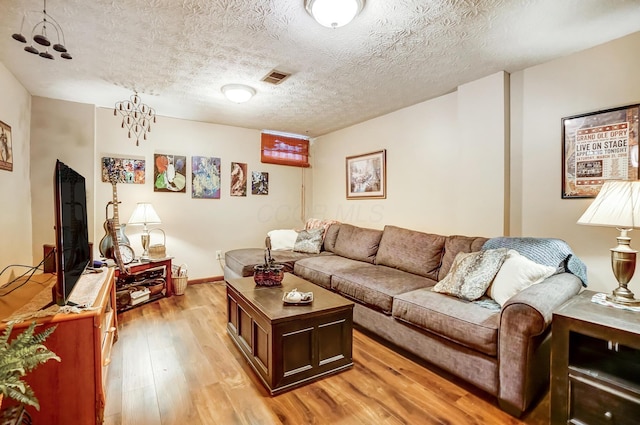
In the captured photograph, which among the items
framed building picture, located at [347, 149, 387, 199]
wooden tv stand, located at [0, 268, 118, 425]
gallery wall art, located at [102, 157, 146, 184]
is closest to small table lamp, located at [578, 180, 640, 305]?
framed building picture, located at [347, 149, 387, 199]

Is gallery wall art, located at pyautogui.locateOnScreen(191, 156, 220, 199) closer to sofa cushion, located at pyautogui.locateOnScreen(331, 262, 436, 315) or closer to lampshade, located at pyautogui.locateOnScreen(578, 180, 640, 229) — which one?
sofa cushion, located at pyautogui.locateOnScreen(331, 262, 436, 315)

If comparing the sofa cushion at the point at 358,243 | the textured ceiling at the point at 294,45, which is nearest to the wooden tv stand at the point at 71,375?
the textured ceiling at the point at 294,45

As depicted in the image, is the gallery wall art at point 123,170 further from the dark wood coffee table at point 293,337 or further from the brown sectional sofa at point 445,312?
the dark wood coffee table at point 293,337

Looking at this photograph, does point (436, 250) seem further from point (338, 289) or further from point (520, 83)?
point (520, 83)

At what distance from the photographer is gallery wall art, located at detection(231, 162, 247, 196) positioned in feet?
15.1

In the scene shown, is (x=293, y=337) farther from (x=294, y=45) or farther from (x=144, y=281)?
(x=144, y=281)

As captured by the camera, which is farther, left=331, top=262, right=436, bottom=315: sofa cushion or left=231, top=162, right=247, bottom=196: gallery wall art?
left=231, top=162, right=247, bottom=196: gallery wall art

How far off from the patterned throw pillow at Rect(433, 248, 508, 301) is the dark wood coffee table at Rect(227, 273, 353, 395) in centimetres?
81

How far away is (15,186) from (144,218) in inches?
45.3

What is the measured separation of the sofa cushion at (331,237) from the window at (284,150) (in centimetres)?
154

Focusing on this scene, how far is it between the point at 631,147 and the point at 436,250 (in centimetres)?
156

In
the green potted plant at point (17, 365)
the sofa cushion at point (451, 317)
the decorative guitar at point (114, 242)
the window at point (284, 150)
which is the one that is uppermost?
the window at point (284, 150)

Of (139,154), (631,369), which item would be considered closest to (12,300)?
(139,154)

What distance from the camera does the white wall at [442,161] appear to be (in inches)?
106
